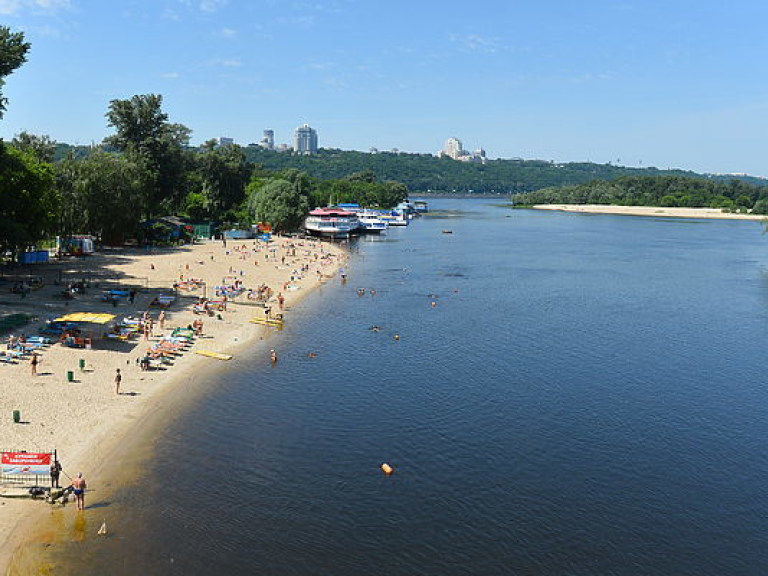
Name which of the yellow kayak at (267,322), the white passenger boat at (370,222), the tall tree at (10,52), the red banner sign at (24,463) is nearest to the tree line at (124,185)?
the tall tree at (10,52)

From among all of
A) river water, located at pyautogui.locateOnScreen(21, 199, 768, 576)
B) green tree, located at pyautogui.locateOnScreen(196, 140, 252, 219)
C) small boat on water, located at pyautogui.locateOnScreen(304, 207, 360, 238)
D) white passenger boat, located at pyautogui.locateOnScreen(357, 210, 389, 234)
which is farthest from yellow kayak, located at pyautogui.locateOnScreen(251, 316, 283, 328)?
white passenger boat, located at pyautogui.locateOnScreen(357, 210, 389, 234)

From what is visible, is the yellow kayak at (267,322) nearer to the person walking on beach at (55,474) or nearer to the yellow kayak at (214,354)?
the yellow kayak at (214,354)

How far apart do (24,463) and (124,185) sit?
2917 inches

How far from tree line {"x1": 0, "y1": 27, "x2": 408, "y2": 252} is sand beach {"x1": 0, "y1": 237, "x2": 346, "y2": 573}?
6052 millimetres

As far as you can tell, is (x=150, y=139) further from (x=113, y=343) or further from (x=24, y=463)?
(x=24, y=463)

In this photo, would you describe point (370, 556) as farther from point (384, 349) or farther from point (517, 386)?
point (384, 349)

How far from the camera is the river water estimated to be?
26.7 metres

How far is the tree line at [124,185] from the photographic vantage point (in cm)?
6688

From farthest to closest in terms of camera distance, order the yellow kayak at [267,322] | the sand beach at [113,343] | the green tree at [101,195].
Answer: the green tree at [101,195]
the yellow kayak at [267,322]
the sand beach at [113,343]

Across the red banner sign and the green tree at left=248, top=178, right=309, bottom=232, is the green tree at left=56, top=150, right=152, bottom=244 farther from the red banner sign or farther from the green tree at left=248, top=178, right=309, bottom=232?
the red banner sign

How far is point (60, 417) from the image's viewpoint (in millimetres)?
35688

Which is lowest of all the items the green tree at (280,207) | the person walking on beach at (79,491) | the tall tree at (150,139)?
the person walking on beach at (79,491)

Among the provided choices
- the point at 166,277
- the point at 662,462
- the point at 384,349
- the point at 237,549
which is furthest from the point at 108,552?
the point at 166,277

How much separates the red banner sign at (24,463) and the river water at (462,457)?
3.21m
